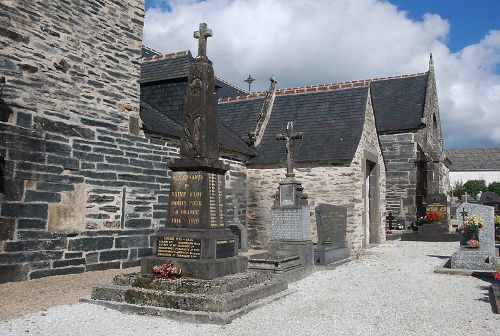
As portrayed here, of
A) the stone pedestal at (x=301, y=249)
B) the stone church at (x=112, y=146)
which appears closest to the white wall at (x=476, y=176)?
the stone church at (x=112, y=146)

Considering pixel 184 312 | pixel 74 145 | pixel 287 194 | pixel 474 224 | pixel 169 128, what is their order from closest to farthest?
pixel 184 312 < pixel 74 145 < pixel 474 224 < pixel 287 194 < pixel 169 128

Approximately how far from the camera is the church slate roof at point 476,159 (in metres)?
56.5

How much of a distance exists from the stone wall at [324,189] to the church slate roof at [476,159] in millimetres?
46005

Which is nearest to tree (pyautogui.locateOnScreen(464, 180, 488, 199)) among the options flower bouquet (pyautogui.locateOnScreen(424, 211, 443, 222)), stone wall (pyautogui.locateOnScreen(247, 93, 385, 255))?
flower bouquet (pyautogui.locateOnScreen(424, 211, 443, 222))

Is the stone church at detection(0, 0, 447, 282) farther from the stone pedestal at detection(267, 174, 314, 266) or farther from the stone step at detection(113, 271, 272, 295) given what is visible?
the stone step at detection(113, 271, 272, 295)

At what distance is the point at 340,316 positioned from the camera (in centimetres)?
582

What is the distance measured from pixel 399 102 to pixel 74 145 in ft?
58.9

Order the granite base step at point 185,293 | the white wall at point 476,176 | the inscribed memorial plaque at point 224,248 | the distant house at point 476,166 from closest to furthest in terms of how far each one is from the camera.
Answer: the granite base step at point 185,293 < the inscribed memorial plaque at point 224,248 < the white wall at point 476,176 < the distant house at point 476,166

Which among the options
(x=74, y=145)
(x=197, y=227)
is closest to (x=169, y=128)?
(x=74, y=145)

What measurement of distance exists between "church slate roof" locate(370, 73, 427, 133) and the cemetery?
5.75 metres

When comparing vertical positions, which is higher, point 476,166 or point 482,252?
point 476,166

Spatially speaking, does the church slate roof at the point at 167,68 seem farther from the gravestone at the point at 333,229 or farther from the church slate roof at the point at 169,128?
the gravestone at the point at 333,229

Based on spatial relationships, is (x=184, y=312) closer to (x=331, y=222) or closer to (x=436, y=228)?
(x=331, y=222)

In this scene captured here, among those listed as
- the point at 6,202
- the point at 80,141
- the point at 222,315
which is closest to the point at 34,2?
the point at 80,141
